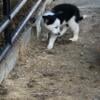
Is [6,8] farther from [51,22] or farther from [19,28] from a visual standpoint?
[51,22]

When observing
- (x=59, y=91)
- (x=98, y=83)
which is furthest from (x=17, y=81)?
(x=98, y=83)

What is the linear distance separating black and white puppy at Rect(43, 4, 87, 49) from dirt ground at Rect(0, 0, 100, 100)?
0.44ft

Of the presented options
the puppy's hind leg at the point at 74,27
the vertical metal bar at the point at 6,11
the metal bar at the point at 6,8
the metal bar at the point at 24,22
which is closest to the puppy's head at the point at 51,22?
the metal bar at the point at 24,22

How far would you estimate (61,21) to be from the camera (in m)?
7.48

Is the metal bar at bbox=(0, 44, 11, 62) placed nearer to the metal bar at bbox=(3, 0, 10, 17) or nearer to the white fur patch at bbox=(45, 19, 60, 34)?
the metal bar at bbox=(3, 0, 10, 17)

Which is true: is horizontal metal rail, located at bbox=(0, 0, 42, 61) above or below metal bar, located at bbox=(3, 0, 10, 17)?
below

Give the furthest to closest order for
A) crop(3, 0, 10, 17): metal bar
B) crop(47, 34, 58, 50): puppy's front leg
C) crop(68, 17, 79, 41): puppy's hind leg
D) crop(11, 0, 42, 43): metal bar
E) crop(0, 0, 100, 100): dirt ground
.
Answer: crop(68, 17, 79, 41): puppy's hind leg, crop(47, 34, 58, 50): puppy's front leg, crop(11, 0, 42, 43): metal bar, crop(3, 0, 10, 17): metal bar, crop(0, 0, 100, 100): dirt ground

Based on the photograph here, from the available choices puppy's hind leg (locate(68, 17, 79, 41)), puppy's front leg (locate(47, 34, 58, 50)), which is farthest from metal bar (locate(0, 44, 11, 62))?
puppy's hind leg (locate(68, 17, 79, 41))

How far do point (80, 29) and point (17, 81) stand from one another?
8.54 ft

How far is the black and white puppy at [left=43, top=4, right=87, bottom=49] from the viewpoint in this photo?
7.27 metres

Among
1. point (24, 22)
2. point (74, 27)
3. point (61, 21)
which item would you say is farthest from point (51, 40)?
point (24, 22)

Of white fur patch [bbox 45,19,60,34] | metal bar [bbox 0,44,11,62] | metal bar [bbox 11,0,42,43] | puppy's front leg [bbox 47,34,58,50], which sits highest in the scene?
metal bar [bbox 0,44,11,62]

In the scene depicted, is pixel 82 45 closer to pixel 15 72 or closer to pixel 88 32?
pixel 88 32

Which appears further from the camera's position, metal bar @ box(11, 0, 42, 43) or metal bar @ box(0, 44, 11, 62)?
metal bar @ box(11, 0, 42, 43)
